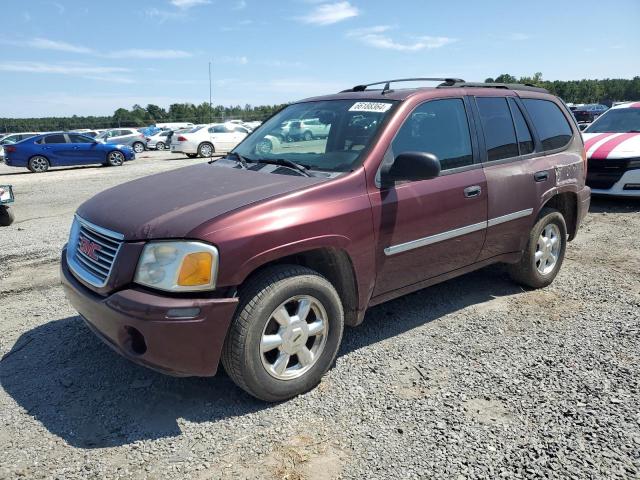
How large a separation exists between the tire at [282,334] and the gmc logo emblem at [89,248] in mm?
925

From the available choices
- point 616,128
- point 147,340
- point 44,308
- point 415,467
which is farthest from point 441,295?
point 616,128

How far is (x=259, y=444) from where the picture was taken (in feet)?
8.46

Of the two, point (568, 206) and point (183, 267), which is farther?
point (568, 206)

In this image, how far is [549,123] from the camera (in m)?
4.68

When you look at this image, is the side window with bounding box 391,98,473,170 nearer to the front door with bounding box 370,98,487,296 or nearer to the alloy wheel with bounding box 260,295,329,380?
the front door with bounding box 370,98,487,296

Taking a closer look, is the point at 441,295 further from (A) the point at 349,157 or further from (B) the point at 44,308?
(B) the point at 44,308

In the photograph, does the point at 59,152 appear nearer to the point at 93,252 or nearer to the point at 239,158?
the point at 239,158

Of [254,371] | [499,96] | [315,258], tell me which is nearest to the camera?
[254,371]

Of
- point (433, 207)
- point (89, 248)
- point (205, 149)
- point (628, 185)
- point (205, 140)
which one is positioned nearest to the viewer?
point (89, 248)

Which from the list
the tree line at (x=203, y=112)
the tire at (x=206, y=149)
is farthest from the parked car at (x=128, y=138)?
the tree line at (x=203, y=112)

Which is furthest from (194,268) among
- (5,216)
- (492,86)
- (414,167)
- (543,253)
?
(5,216)

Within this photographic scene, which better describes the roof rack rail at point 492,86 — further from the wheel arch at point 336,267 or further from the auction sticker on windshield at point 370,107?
the wheel arch at point 336,267

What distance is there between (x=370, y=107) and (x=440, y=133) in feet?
1.83

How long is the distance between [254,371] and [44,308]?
2556 mm
